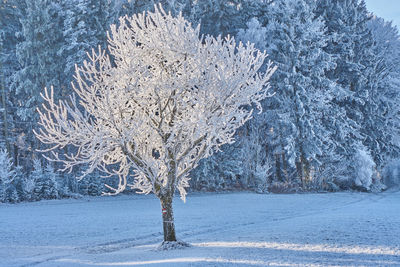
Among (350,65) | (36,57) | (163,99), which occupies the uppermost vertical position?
(36,57)

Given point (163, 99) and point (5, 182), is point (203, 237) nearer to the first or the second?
point (163, 99)

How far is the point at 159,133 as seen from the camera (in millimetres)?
9938

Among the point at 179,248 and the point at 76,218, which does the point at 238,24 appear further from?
the point at 179,248

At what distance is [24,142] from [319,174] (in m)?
22.2

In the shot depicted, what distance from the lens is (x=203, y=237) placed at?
1162 centimetres

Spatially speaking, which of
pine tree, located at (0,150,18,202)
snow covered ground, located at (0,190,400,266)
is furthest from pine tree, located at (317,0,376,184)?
pine tree, located at (0,150,18,202)

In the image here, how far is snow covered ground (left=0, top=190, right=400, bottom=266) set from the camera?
7773mm

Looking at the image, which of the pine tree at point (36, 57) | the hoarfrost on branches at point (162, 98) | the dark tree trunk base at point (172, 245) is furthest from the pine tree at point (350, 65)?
the dark tree trunk base at point (172, 245)

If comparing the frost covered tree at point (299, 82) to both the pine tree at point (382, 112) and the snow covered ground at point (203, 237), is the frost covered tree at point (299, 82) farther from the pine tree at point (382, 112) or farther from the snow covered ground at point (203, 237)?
the snow covered ground at point (203, 237)

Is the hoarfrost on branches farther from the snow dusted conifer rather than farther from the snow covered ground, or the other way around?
the snow dusted conifer

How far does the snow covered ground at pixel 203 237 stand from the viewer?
25.5ft

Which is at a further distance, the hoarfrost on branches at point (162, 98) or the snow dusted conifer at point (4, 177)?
the snow dusted conifer at point (4, 177)

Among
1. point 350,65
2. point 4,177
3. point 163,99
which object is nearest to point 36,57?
point 4,177

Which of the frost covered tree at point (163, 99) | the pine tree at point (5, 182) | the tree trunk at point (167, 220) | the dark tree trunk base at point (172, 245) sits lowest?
the dark tree trunk base at point (172, 245)
